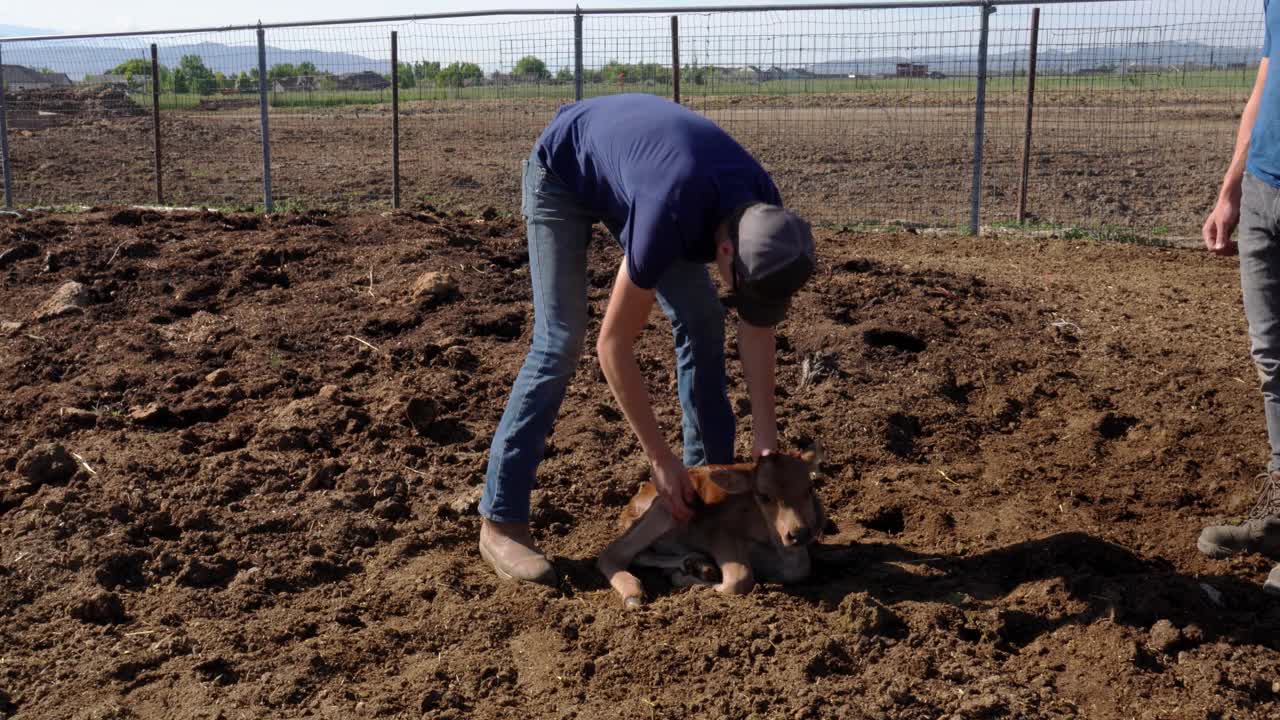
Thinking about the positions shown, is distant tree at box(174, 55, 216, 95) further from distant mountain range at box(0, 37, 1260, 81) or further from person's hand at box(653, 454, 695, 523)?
person's hand at box(653, 454, 695, 523)

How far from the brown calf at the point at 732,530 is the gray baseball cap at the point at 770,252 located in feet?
2.67

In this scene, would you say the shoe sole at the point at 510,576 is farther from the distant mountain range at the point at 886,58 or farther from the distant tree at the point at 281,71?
the distant tree at the point at 281,71

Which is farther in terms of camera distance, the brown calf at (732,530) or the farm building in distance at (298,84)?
the farm building in distance at (298,84)

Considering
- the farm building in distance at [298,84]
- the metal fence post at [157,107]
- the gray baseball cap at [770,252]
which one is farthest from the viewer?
the farm building in distance at [298,84]

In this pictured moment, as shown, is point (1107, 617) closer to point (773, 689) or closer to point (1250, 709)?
point (1250, 709)

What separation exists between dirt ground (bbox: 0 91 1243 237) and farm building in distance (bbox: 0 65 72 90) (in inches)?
45.1

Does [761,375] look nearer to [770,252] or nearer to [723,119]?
[770,252]

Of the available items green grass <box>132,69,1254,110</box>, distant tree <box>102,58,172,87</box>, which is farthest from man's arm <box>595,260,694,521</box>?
distant tree <box>102,58,172,87</box>

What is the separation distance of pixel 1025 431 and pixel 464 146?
53.8 feet

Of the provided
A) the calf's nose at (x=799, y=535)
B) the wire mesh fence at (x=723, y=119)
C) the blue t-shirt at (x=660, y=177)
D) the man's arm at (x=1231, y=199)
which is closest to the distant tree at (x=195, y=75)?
the wire mesh fence at (x=723, y=119)

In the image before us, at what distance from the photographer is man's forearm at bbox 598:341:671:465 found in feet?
12.6

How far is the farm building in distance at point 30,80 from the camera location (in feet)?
63.6

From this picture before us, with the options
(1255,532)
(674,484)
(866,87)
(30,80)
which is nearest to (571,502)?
(674,484)

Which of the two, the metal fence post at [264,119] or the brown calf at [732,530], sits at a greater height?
the metal fence post at [264,119]
